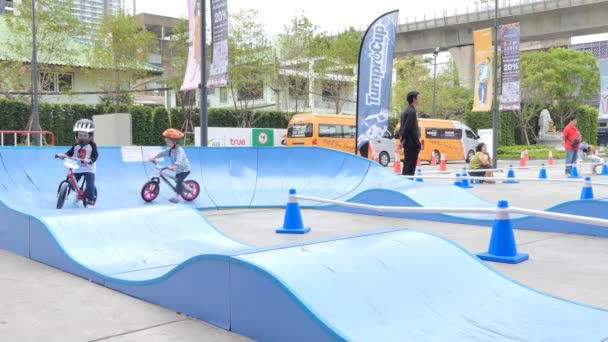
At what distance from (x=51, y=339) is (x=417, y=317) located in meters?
2.29

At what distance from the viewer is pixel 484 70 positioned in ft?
68.9

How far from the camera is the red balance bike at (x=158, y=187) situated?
10352mm

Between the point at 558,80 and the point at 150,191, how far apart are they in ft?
145

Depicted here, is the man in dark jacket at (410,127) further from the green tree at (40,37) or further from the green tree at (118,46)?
the green tree at (118,46)

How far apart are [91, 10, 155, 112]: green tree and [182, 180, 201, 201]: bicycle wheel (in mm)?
24238

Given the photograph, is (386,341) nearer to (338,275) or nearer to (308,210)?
(338,275)

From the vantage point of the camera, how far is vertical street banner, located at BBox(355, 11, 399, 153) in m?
11.9

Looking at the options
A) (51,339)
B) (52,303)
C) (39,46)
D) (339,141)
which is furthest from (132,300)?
(39,46)

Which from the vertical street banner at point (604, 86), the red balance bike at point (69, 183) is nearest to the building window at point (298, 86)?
the vertical street banner at point (604, 86)

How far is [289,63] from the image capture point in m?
42.2

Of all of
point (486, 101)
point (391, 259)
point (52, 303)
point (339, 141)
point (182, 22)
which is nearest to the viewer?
point (391, 259)

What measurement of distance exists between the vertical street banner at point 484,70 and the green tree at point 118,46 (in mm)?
20980

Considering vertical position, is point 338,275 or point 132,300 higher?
point 338,275

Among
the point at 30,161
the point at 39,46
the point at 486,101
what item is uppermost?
the point at 39,46
